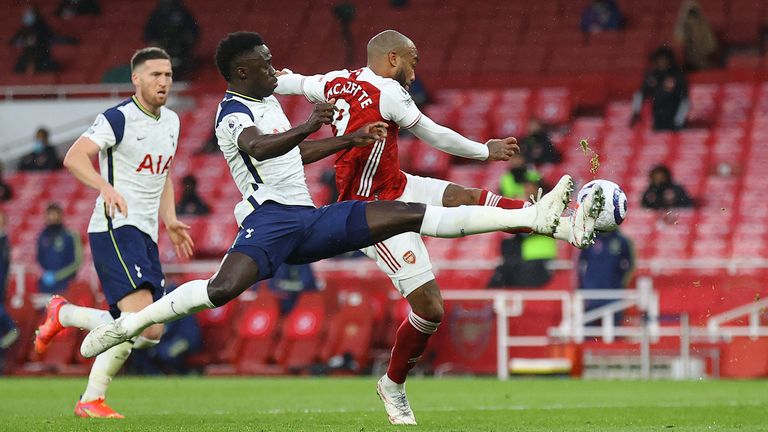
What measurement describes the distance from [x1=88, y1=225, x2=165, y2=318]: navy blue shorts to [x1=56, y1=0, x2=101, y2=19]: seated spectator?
59.8ft

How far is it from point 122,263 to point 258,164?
1771 mm

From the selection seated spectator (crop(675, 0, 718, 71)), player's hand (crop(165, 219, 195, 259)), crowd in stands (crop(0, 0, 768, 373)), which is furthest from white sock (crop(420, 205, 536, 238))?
seated spectator (crop(675, 0, 718, 71))

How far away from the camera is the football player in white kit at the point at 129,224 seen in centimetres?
973

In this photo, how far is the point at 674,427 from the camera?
8.60 meters

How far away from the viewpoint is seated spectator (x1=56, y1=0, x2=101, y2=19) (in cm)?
2728

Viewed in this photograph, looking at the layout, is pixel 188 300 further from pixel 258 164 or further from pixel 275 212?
pixel 258 164

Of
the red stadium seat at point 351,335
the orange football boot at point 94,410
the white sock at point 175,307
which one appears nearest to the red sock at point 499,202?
the white sock at point 175,307

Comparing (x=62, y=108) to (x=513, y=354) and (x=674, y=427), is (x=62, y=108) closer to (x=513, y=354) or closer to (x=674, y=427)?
Result: (x=513, y=354)

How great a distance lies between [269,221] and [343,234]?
0.46 m

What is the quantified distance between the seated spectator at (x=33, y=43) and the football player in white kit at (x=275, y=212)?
18183 mm

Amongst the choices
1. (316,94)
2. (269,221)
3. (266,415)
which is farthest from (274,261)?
(266,415)

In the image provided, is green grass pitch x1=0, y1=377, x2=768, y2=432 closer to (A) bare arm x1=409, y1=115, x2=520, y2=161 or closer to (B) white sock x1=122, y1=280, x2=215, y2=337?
(B) white sock x1=122, y1=280, x2=215, y2=337

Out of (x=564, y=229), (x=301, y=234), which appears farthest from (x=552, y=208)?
(x=301, y=234)

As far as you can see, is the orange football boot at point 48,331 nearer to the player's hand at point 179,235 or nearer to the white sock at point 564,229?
the player's hand at point 179,235
